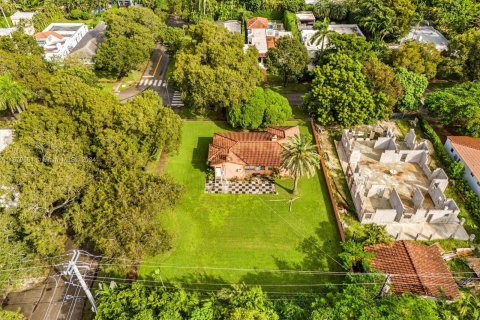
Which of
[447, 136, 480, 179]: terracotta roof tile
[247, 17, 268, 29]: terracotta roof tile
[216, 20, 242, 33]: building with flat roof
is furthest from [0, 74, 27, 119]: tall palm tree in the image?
[447, 136, 480, 179]: terracotta roof tile

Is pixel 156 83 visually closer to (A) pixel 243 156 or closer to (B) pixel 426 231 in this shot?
(A) pixel 243 156

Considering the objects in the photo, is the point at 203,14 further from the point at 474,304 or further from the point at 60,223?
the point at 474,304

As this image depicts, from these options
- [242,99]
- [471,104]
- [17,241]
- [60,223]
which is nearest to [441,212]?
[471,104]

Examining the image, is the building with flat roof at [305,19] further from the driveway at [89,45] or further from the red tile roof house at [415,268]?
the red tile roof house at [415,268]

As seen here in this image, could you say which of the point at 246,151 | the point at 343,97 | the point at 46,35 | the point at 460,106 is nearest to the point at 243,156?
the point at 246,151

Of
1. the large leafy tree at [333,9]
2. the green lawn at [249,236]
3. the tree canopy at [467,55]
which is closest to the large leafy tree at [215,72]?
the green lawn at [249,236]
